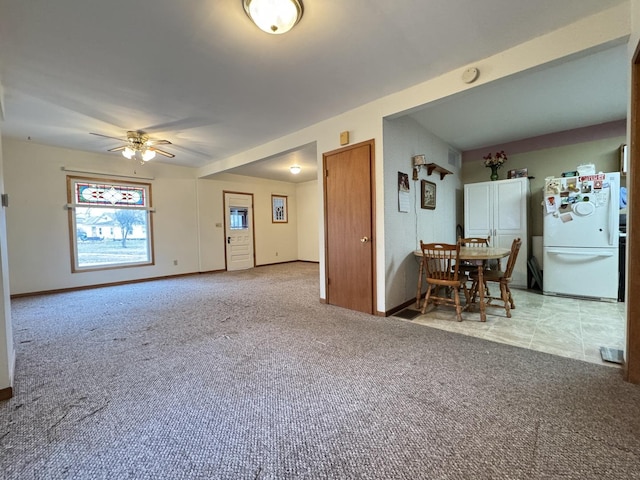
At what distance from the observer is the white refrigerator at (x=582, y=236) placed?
3.52 meters

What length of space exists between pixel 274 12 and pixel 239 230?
601 centimetres

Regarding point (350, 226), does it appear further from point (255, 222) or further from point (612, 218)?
point (255, 222)

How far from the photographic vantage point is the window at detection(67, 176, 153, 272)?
16.3ft

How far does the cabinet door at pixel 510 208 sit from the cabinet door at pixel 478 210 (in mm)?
89

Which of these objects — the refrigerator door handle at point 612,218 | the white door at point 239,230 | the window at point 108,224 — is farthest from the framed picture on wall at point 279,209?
the refrigerator door handle at point 612,218

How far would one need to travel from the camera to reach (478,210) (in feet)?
15.8

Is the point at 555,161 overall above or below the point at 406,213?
above

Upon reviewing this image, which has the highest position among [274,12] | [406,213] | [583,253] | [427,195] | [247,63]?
[247,63]

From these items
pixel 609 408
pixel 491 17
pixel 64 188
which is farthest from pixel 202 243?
pixel 609 408

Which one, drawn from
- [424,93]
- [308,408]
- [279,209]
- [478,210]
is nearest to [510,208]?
[478,210]

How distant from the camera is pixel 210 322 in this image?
311 centimetres

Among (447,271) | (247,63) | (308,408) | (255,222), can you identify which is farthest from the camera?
(255,222)

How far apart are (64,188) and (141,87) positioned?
11.5 feet

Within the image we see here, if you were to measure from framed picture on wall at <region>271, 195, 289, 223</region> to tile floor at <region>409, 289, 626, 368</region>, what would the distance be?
215 inches
